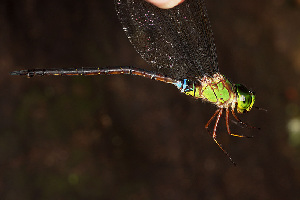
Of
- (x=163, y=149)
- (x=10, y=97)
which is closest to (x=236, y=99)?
(x=163, y=149)

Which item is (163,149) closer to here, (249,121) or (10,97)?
(249,121)

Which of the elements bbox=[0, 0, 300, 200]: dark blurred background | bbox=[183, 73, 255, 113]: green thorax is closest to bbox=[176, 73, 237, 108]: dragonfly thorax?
bbox=[183, 73, 255, 113]: green thorax

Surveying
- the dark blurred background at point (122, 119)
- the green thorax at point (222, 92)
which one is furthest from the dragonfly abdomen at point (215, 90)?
the dark blurred background at point (122, 119)

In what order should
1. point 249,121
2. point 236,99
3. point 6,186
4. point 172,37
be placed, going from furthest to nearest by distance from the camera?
point 249,121
point 6,186
point 172,37
point 236,99

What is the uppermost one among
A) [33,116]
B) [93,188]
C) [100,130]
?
[33,116]

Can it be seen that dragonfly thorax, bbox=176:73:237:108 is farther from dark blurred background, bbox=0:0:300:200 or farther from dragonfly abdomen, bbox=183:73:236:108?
dark blurred background, bbox=0:0:300:200

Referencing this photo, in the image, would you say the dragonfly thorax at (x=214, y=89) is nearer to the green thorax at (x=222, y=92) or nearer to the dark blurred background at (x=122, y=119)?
the green thorax at (x=222, y=92)

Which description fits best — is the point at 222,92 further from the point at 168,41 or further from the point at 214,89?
the point at 168,41
